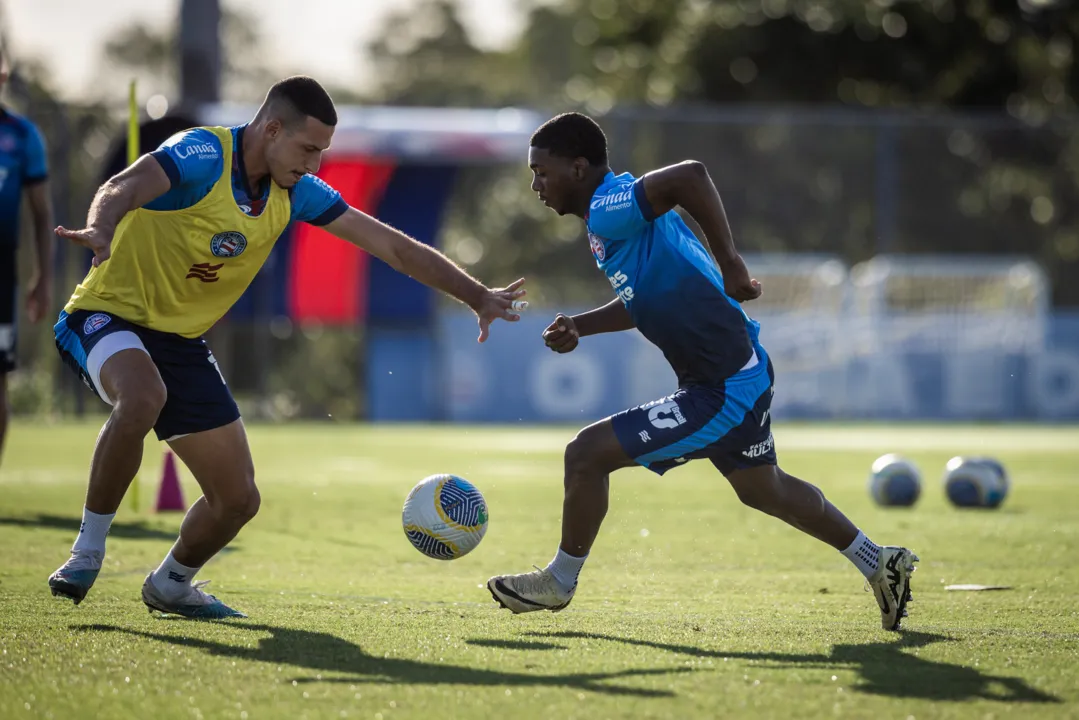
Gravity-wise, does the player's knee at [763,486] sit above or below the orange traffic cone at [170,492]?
above

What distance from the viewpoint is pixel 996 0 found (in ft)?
115

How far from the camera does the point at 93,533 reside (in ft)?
18.5

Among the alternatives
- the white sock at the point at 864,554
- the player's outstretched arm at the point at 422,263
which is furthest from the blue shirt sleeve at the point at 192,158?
the white sock at the point at 864,554

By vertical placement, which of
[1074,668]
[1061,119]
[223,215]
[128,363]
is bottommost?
[1074,668]

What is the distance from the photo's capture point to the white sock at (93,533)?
18.4 ft

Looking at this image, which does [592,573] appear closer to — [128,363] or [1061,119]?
[128,363]

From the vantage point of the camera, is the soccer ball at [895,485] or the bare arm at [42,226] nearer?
the bare arm at [42,226]

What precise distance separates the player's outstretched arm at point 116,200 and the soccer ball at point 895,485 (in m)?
6.83

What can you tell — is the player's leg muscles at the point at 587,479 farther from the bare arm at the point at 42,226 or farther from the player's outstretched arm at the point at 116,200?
the bare arm at the point at 42,226

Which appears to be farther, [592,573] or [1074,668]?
[592,573]

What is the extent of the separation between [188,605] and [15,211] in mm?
4343

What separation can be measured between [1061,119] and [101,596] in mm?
24067

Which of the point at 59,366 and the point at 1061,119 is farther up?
the point at 1061,119

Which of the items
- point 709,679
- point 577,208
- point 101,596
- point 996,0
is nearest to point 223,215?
point 577,208
